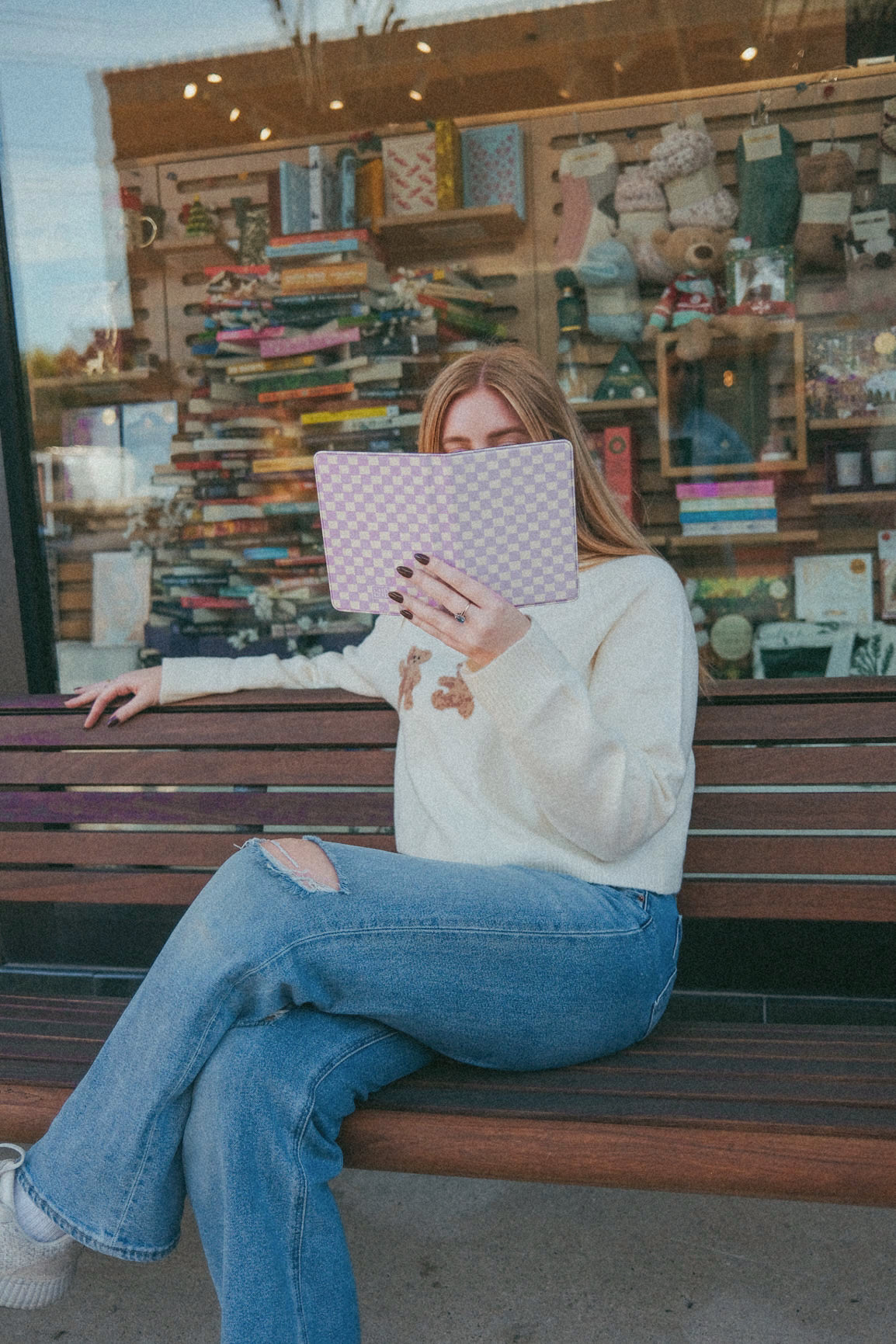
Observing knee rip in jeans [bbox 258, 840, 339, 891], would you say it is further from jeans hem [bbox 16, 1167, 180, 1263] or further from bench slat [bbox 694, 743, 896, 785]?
bench slat [bbox 694, 743, 896, 785]

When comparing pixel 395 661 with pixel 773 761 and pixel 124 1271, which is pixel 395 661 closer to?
pixel 773 761

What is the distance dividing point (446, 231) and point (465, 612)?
11.3 ft

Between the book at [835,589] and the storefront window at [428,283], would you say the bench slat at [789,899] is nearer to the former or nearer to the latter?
the storefront window at [428,283]

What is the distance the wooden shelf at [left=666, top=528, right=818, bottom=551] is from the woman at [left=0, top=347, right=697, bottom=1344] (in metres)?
2.59

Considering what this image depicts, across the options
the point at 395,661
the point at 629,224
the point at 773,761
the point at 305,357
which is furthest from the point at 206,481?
the point at 773,761

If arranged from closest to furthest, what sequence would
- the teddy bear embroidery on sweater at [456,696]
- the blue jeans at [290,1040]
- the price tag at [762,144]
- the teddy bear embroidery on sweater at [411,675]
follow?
the blue jeans at [290,1040], the teddy bear embroidery on sweater at [456,696], the teddy bear embroidery on sweater at [411,675], the price tag at [762,144]

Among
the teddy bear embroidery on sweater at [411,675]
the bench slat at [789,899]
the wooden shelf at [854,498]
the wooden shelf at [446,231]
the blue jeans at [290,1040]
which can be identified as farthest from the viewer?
the wooden shelf at [446,231]

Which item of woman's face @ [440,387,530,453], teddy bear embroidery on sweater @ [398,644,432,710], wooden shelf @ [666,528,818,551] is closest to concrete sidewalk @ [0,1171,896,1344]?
teddy bear embroidery on sweater @ [398,644,432,710]

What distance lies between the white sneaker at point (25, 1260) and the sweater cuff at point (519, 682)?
82cm

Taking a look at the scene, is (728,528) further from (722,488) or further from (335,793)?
(335,793)

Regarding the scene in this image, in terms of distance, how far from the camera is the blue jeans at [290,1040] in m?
1.36

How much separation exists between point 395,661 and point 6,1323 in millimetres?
1203

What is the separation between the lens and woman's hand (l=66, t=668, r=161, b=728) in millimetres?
2441

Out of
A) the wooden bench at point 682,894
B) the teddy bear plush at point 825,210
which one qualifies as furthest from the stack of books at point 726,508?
the wooden bench at point 682,894
